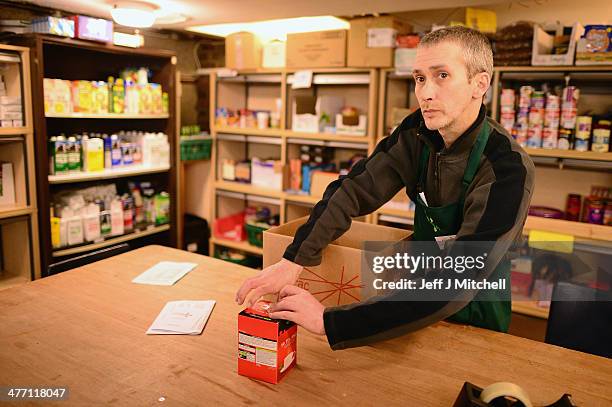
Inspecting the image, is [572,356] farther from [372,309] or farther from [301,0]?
[301,0]

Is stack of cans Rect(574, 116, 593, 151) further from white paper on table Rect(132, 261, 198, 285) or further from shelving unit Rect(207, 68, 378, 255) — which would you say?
white paper on table Rect(132, 261, 198, 285)

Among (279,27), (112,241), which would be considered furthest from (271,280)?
(279,27)

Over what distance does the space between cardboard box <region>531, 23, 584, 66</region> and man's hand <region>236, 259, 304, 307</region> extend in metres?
2.23

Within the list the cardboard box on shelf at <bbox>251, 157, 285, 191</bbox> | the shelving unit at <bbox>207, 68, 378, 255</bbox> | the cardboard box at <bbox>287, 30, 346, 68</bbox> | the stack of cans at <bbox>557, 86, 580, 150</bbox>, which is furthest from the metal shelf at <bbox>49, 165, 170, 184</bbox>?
the stack of cans at <bbox>557, 86, 580, 150</bbox>

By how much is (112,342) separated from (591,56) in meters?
2.86

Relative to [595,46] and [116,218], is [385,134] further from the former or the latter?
[116,218]

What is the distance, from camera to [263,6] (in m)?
3.20

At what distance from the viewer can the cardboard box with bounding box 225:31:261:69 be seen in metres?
4.11

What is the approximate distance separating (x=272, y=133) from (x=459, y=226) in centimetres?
277

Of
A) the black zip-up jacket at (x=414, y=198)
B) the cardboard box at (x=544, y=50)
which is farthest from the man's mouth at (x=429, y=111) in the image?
the cardboard box at (x=544, y=50)

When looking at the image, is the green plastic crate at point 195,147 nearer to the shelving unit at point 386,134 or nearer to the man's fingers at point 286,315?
the shelving unit at point 386,134

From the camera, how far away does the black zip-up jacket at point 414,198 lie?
4.19 ft

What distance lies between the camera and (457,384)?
4.19ft

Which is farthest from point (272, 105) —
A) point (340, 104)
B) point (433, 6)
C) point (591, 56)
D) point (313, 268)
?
point (313, 268)
